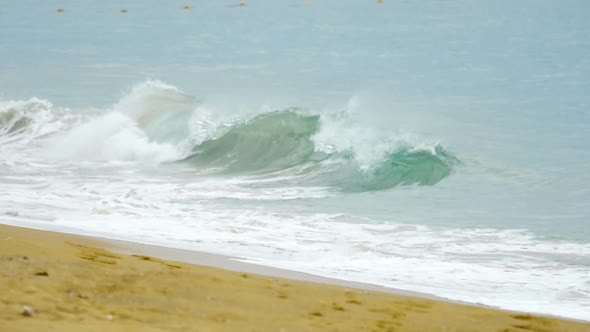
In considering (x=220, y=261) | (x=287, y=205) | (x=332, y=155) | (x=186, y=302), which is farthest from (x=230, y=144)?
(x=186, y=302)

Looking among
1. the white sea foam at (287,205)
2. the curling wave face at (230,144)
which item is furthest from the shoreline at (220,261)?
the curling wave face at (230,144)

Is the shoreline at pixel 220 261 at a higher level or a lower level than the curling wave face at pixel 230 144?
lower

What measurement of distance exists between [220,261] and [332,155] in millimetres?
8567

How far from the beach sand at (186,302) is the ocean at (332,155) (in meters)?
1.23

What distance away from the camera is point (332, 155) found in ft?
58.9

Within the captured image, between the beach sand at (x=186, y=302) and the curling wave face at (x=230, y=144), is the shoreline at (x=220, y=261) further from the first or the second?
the curling wave face at (x=230, y=144)

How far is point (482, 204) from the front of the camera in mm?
14234

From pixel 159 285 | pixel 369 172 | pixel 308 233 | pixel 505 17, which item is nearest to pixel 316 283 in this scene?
pixel 159 285

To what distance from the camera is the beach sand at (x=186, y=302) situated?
6012 millimetres

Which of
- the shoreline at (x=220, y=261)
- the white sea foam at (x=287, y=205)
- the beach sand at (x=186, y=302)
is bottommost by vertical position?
the beach sand at (x=186, y=302)

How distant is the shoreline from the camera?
851 centimetres

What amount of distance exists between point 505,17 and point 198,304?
49.2 m

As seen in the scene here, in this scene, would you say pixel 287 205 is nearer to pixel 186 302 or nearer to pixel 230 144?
pixel 230 144

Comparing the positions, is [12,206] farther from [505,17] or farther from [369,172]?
[505,17]
